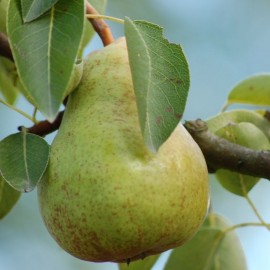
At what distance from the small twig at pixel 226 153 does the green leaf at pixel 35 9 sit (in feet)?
1.31

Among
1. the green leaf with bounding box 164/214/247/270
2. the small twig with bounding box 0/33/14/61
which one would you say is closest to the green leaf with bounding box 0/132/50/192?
the small twig with bounding box 0/33/14/61

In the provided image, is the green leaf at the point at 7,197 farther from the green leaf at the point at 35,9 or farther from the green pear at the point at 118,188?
the green leaf at the point at 35,9

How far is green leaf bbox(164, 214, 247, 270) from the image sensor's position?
169cm

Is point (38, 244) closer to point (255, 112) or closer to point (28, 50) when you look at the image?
point (255, 112)

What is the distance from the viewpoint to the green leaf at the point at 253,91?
1.66 m

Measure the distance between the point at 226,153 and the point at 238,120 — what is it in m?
0.17

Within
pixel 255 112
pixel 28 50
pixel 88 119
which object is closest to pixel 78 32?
pixel 28 50

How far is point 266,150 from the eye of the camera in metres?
1.45

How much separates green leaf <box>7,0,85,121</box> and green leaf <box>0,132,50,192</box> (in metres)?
0.15

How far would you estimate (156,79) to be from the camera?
1207mm

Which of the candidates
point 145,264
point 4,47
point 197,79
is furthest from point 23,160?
point 197,79

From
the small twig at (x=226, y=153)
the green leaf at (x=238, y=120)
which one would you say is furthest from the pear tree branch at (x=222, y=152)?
the green leaf at (x=238, y=120)

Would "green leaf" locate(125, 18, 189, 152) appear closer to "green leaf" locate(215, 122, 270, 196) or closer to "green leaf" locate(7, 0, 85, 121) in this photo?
"green leaf" locate(7, 0, 85, 121)

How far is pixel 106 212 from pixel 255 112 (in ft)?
1.82
